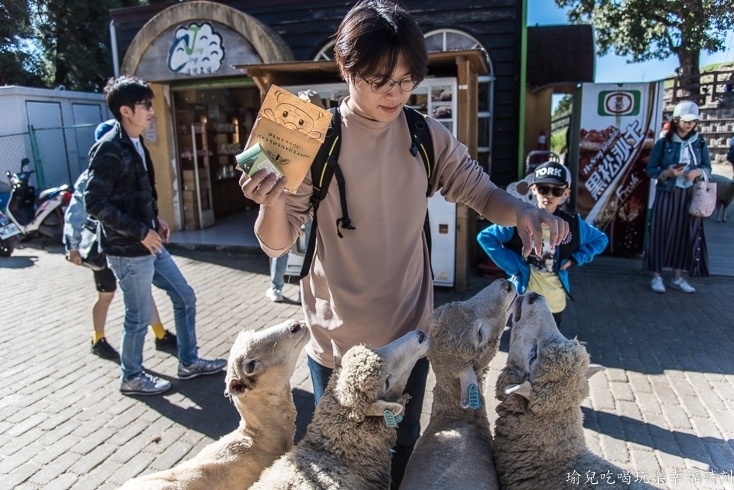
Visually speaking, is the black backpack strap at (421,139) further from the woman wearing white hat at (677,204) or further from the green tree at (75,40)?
the green tree at (75,40)

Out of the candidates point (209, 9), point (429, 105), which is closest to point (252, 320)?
point (429, 105)

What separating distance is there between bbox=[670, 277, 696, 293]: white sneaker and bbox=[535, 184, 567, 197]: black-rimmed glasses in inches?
170

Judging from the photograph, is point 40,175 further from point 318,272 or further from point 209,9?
point 318,272

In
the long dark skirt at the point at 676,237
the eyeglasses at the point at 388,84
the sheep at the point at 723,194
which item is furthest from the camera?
the sheep at the point at 723,194

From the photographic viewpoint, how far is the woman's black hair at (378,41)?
1.74 metres

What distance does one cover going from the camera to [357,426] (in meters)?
2.05

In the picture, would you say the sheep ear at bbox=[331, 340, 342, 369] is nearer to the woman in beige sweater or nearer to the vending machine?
the woman in beige sweater

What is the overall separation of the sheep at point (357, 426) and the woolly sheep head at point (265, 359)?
541 mm

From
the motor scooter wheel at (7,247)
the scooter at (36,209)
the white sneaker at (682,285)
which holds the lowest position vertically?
the white sneaker at (682,285)

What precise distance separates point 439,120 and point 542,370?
515 cm

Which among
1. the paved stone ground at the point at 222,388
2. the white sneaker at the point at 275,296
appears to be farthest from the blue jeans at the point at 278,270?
the paved stone ground at the point at 222,388

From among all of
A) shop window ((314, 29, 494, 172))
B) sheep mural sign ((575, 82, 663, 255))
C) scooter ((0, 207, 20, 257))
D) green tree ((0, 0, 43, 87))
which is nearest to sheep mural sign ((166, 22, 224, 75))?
shop window ((314, 29, 494, 172))

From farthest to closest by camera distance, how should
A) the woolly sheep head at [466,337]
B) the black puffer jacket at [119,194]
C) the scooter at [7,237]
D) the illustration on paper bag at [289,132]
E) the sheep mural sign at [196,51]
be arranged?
the scooter at [7,237], the sheep mural sign at [196,51], the black puffer jacket at [119,194], the woolly sheep head at [466,337], the illustration on paper bag at [289,132]

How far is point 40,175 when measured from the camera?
1198 cm
